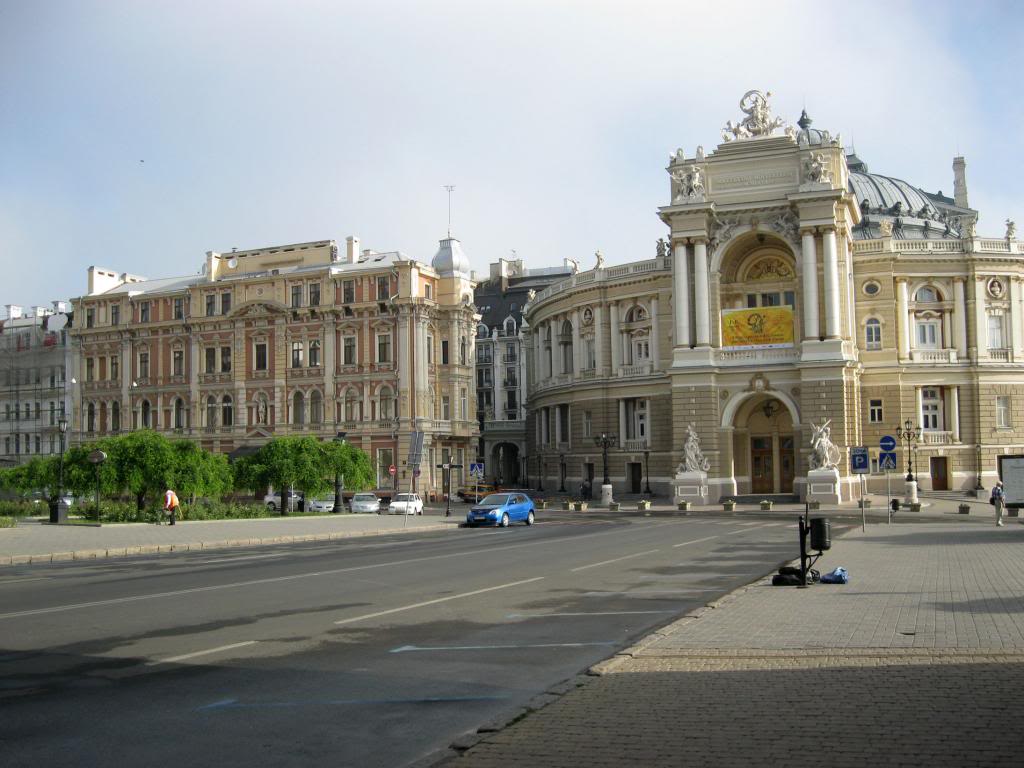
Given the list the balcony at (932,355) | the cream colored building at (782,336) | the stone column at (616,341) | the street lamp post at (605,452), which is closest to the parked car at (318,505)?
the street lamp post at (605,452)

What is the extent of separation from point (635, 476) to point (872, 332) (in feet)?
60.1

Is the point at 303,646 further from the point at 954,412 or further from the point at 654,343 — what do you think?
the point at 954,412

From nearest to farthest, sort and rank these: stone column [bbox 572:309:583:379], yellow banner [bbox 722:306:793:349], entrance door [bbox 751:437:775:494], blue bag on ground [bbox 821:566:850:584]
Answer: blue bag on ground [bbox 821:566:850:584] → yellow banner [bbox 722:306:793:349] → entrance door [bbox 751:437:775:494] → stone column [bbox 572:309:583:379]

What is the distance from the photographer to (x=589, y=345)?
7462cm

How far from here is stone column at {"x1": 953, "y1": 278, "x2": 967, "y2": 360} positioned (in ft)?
214

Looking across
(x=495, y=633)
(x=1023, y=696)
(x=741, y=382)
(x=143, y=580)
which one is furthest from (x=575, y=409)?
(x=1023, y=696)

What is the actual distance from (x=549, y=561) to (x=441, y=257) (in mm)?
53315

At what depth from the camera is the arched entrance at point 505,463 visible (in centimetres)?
10362

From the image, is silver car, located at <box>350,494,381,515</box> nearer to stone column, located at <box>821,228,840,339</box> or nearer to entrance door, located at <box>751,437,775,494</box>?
entrance door, located at <box>751,437,775,494</box>

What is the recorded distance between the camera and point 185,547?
30922 millimetres

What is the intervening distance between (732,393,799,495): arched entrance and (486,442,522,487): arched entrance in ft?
135

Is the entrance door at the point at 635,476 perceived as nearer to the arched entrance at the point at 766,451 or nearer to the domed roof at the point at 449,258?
the arched entrance at the point at 766,451

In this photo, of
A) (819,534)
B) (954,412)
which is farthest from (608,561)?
(954,412)

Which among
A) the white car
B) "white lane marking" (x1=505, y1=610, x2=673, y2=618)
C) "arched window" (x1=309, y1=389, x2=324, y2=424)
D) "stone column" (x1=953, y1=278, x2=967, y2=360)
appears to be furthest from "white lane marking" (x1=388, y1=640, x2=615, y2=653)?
"arched window" (x1=309, y1=389, x2=324, y2=424)
